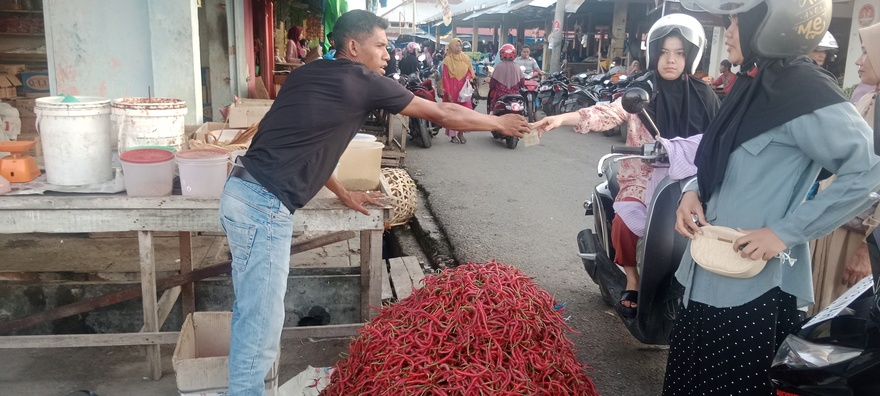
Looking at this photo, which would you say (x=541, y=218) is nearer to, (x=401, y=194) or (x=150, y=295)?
(x=401, y=194)

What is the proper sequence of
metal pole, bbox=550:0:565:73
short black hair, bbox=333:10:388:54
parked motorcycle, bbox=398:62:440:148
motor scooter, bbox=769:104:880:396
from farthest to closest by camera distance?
metal pole, bbox=550:0:565:73
parked motorcycle, bbox=398:62:440:148
short black hair, bbox=333:10:388:54
motor scooter, bbox=769:104:880:396

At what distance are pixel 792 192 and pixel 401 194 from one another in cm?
468

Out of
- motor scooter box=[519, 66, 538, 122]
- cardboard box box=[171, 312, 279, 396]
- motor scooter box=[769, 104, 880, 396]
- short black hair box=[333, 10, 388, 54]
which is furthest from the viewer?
motor scooter box=[519, 66, 538, 122]

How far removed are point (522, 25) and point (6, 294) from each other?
→ 3361 centimetres

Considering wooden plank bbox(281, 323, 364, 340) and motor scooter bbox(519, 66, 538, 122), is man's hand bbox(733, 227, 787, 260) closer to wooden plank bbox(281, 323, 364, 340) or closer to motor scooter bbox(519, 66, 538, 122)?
wooden plank bbox(281, 323, 364, 340)

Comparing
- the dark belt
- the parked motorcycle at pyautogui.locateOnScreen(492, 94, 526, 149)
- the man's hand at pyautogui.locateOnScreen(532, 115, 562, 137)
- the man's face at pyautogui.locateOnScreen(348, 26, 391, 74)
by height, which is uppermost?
the man's face at pyautogui.locateOnScreen(348, 26, 391, 74)

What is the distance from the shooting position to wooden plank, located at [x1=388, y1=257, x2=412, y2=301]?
4.47m

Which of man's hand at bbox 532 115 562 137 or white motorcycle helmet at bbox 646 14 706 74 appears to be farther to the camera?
white motorcycle helmet at bbox 646 14 706 74

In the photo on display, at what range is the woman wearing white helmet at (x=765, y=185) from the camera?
6.86 feet

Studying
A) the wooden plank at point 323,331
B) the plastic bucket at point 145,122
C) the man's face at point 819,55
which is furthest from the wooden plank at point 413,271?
the man's face at point 819,55

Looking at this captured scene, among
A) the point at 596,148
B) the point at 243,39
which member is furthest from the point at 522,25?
the point at 243,39

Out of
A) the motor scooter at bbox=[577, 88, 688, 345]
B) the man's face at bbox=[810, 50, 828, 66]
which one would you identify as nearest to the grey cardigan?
the motor scooter at bbox=[577, 88, 688, 345]

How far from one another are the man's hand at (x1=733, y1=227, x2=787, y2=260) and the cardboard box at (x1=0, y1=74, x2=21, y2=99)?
8.20 m

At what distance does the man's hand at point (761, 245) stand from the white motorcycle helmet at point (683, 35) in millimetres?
1562
